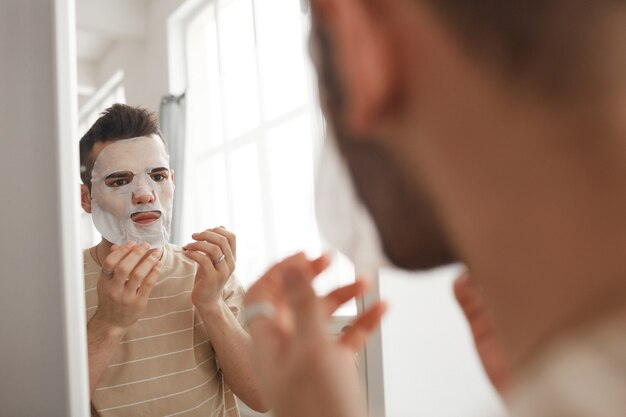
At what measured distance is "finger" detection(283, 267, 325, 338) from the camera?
9.7 inches

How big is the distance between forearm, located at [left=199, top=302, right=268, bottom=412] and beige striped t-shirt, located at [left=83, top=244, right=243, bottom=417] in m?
0.01

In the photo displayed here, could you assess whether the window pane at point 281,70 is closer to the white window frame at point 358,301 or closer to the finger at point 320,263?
the white window frame at point 358,301

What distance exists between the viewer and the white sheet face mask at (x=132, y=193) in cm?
56

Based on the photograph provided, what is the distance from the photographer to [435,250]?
6.8 inches

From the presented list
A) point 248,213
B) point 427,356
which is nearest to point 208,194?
point 248,213

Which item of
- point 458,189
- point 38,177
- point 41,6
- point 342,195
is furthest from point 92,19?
point 458,189

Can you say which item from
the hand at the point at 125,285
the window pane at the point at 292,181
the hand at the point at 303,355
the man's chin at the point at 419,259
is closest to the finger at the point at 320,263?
the hand at the point at 303,355

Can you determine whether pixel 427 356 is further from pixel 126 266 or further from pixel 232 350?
pixel 126 266

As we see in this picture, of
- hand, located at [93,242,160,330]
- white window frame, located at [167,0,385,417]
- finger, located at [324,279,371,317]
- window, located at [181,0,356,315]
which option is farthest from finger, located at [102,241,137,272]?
finger, located at [324,279,371,317]

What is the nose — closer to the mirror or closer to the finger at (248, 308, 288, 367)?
the mirror

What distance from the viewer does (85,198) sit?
0.55 metres

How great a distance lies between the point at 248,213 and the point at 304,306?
1.57 feet

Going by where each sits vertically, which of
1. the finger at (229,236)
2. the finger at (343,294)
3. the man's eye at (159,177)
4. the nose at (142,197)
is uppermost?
the man's eye at (159,177)

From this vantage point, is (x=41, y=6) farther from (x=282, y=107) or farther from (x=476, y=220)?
(x=476, y=220)
